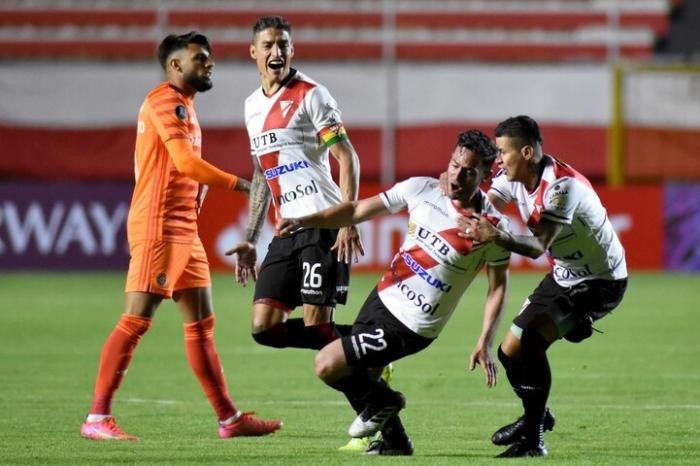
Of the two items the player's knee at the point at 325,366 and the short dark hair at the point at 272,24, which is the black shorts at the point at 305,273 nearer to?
the player's knee at the point at 325,366

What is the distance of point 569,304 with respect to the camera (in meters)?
7.54

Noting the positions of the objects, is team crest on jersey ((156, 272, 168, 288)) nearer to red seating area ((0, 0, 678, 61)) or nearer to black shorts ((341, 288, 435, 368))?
black shorts ((341, 288, 435, 368))

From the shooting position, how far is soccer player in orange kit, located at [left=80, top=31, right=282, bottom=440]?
774 centimetres

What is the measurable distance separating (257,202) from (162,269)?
29.7 inches

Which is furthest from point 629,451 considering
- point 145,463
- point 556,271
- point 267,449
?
point 145,463

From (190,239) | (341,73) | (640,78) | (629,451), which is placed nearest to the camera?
(629,451)

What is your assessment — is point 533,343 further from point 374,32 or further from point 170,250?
point 374,32

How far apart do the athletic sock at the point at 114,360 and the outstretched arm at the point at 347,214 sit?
4.21 ft

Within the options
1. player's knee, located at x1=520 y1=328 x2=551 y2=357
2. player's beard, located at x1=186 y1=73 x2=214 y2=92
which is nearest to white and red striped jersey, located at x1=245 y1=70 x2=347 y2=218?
player's beard, located at x1=186 y1=73 x2=214 y2=92

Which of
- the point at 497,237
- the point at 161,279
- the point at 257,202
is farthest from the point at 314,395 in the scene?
the point at 497,237

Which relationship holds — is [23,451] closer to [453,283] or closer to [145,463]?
[145,463]

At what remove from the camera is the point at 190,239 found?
7.96m

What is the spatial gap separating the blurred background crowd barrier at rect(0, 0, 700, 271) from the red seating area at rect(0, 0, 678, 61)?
4cm

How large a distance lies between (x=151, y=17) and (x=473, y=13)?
22.2 feet
